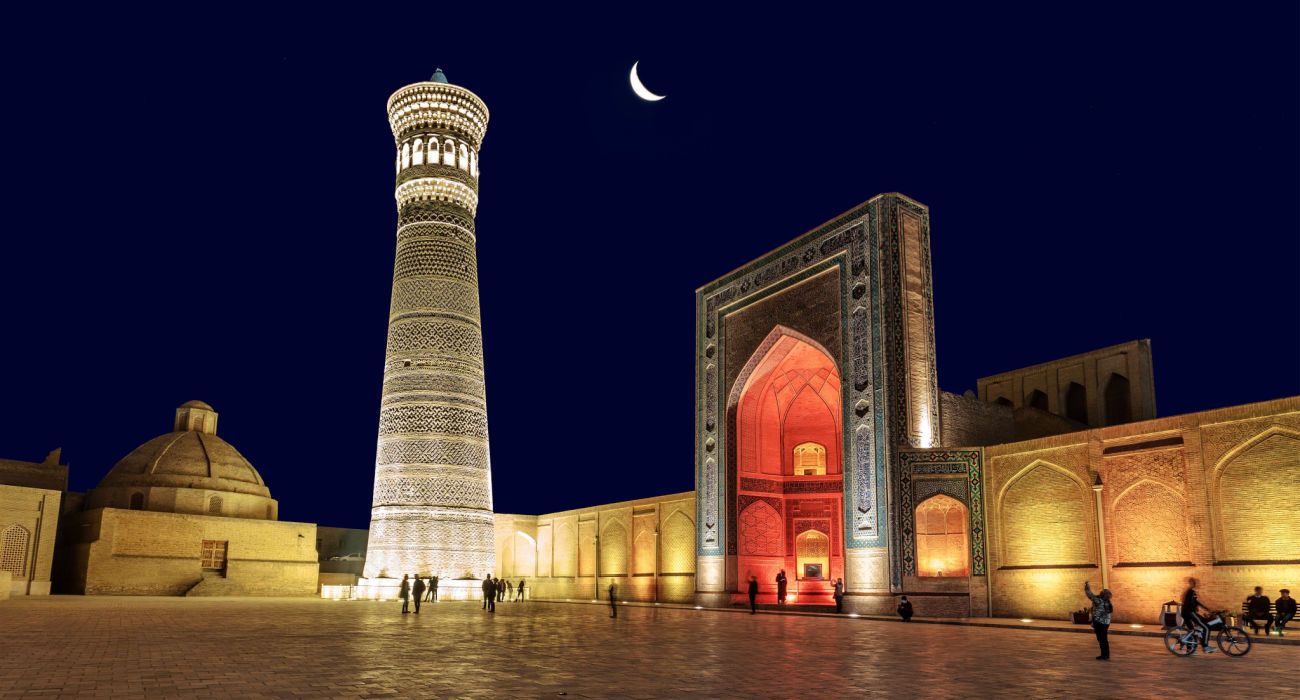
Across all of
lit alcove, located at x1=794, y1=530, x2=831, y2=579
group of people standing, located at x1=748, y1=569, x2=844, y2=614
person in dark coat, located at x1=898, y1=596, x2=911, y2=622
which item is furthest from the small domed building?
person in dark coat, located at x1=898, y1=596, x2=911, y2=622

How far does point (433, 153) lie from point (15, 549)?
1329 centimetres

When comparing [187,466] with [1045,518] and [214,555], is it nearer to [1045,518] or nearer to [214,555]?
[214,555]

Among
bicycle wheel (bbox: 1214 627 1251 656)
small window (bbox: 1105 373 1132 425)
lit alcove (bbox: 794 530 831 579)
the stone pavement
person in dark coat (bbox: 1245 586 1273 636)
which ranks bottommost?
the stone pavement

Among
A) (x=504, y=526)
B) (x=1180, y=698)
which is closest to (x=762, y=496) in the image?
(x=504, y=526)

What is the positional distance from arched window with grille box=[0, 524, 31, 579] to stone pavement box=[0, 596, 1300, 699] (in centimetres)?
1374

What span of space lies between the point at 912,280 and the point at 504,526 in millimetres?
15261

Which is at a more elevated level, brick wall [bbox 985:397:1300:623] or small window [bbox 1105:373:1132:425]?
small window [bbox 1105:373:1132:425]

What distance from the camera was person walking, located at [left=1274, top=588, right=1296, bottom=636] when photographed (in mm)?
9961

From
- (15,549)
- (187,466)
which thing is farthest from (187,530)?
(15,549)

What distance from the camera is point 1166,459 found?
12477mm

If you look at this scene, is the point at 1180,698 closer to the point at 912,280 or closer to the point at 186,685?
the point at 186,685

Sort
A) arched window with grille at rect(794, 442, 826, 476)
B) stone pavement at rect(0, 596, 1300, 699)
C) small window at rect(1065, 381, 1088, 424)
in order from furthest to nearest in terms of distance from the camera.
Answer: arched window with grille at rect(794, 442, 826, 476)
small window at rect(1065, 381, 1088, 424)
stone pavement at rect(0, 596, 1300, 699)

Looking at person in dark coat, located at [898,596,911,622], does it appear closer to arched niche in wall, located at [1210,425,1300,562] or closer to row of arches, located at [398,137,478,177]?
arched niche in wall, located at [1210,425,1300,562]

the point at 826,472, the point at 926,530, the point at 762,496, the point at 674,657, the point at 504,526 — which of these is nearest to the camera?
the point at 674,657
